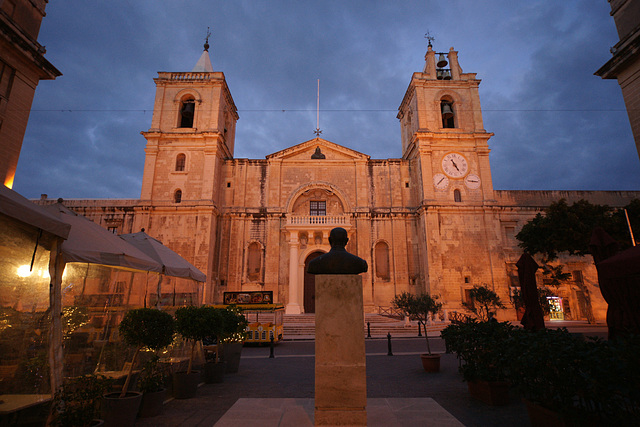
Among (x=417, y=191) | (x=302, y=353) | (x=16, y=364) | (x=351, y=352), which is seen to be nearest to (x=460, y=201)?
(x=417, y=191)

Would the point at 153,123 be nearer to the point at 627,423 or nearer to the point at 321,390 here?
the point at 321,390

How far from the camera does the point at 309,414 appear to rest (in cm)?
479

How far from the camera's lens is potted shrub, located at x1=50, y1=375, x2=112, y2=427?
3.76 m

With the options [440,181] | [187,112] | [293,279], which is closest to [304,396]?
[293,279]

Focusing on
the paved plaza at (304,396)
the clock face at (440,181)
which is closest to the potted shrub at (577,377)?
the paved plaza at (304,396)

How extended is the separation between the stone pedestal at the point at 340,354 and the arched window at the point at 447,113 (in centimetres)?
2478

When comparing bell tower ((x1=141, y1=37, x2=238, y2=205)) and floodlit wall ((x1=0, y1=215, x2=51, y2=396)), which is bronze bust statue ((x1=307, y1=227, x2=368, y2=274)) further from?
bell tower ((x1=141, y1=37, x2=238, y2=205))

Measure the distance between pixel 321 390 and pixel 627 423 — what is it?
3.15 metres

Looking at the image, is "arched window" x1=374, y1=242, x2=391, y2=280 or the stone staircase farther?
"arched window" x1=374, y1=242, x2=391, y2=280

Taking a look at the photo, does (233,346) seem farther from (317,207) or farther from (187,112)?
(187,112)

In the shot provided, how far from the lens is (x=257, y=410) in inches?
202

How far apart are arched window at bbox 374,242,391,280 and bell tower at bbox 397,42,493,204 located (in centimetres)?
446

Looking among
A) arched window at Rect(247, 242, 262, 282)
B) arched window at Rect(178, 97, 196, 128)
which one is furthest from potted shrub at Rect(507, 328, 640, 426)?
arched window at Rect(178, 97, 196, 128)

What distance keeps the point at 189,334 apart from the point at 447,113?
25066 millimetres
